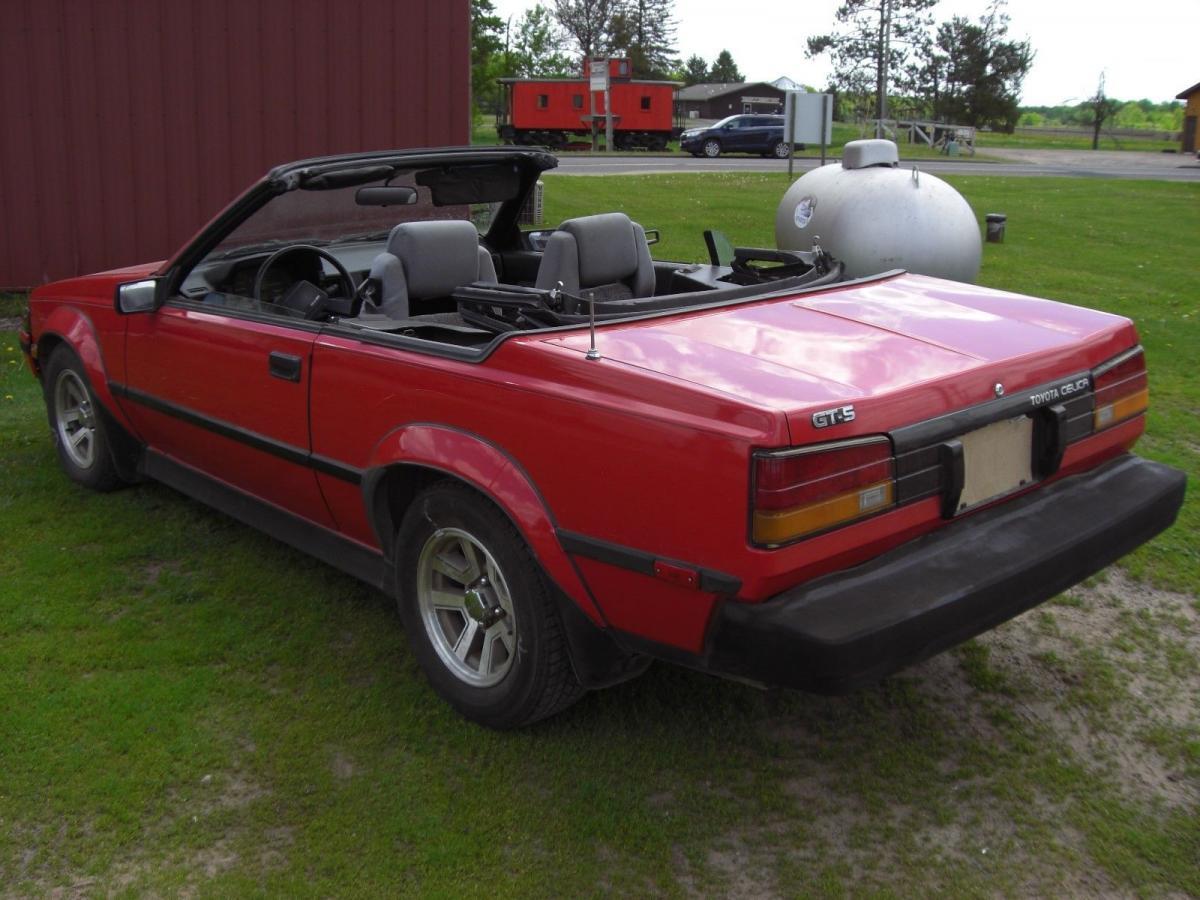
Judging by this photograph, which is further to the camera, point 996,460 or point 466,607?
point 466,607

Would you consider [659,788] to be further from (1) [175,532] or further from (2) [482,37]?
(2) [482,37]

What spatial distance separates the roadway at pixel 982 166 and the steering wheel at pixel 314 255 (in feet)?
69.7

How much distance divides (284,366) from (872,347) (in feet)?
6.14

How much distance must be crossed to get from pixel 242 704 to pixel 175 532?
1.59 m

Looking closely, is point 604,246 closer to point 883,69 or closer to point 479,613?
point 479,613

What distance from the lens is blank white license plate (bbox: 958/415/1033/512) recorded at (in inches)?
123

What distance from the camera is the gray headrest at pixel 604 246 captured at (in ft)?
13.9

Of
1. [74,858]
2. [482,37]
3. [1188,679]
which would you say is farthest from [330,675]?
[482,37]

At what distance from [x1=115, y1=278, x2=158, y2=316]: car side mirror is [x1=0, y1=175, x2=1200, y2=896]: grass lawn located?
97 centimetres

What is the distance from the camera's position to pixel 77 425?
5.58 metres

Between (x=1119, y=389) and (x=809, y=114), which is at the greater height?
(x=809, y=114)

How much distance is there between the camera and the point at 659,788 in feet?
10.7

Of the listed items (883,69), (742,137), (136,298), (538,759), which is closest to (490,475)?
(538,759)

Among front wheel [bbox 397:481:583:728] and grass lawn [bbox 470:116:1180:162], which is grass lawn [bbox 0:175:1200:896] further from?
grass lawn [bbox 470:116:1180:162]
